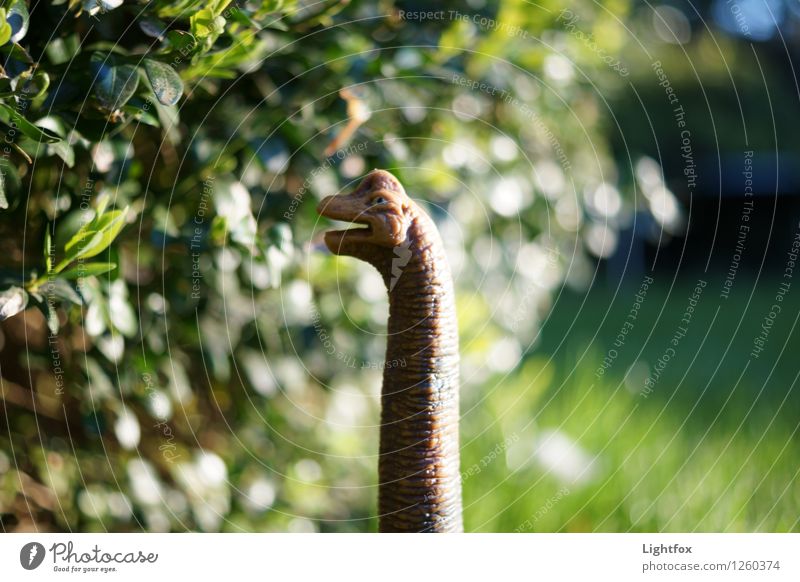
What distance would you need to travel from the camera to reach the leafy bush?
3.61 ft

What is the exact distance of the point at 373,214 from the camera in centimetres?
96

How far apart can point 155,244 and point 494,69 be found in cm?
91

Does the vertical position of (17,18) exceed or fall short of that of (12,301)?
it exceeds it

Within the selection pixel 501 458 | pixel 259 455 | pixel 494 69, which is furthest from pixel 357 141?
pixel 501 458
